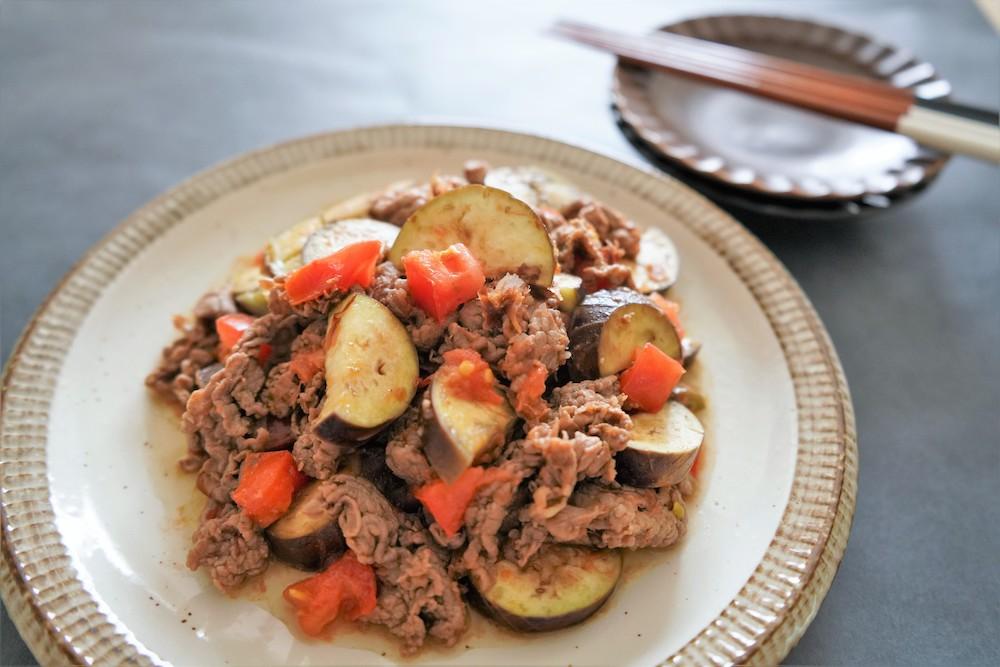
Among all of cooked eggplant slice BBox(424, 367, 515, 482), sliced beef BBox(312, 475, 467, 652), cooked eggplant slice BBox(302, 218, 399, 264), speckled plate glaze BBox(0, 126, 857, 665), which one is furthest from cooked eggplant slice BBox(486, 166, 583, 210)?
sliced beef BBox(312, 475, 467, 652)

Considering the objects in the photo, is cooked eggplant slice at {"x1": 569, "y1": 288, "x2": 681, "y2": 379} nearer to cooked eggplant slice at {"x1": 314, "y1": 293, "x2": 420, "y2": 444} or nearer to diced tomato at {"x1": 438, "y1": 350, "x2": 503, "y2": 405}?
diced tomato at {"x1": 438, "y1": 350, "x2": 503, "y2": 405}

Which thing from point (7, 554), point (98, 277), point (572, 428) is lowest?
point (7, 554)

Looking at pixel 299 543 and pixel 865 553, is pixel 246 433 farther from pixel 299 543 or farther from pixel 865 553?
pixel 865 553

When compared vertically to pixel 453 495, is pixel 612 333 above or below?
above

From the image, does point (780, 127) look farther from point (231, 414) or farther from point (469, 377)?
point (231, 414)

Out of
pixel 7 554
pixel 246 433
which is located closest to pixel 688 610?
pixel 246 433

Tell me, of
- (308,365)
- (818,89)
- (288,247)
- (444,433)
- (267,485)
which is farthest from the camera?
(818,89)

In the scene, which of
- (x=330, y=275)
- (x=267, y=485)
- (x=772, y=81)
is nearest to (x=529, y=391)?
(x=330, y=275)

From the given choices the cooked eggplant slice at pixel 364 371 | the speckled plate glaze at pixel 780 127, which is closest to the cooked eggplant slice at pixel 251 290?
the cooked eggplant slice at pixel 364 371

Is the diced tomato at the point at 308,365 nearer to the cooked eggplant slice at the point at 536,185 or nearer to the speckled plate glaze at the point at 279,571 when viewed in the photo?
the speckled plate glaze at the point at 279,571
